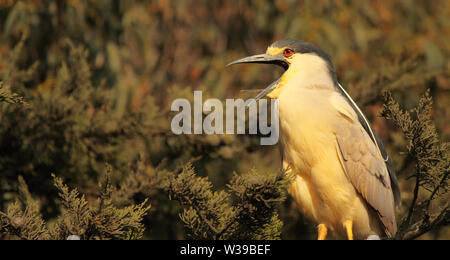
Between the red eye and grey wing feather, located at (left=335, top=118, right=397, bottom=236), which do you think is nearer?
grey wing feather, located at (left=335, top=118, right=397, bottom=236)

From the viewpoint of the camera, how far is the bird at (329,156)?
6.11 feet

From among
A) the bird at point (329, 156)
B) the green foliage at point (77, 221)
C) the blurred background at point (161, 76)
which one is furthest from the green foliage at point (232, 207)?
the bird at point (329, 156)

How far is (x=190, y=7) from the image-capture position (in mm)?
4758

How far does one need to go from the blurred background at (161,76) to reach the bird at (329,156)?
0.20 metres

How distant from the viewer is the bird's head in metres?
2.03

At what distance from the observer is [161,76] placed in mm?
4523

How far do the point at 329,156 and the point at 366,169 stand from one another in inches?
6.4

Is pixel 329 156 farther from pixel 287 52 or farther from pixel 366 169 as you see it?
pixel 287 52

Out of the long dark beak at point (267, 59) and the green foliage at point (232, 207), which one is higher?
the long dark beak at point (267, 59)

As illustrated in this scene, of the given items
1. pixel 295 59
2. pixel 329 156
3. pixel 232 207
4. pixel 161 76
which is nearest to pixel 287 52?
pixel 295 59

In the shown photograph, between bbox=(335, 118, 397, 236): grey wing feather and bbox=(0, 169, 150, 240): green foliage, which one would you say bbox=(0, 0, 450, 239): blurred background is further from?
bbox=(0, 169, 150, 240): green foliage

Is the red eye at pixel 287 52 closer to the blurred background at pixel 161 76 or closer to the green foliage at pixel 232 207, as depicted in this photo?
the blurred background at pixel 161 76

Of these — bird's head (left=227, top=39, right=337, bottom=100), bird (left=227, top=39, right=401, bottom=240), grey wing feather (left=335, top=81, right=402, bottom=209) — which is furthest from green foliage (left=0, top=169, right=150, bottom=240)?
grey wing feather (left=335, top=81, right=402, bottom=209)

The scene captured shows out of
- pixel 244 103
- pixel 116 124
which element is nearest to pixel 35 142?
pixel 116 124
